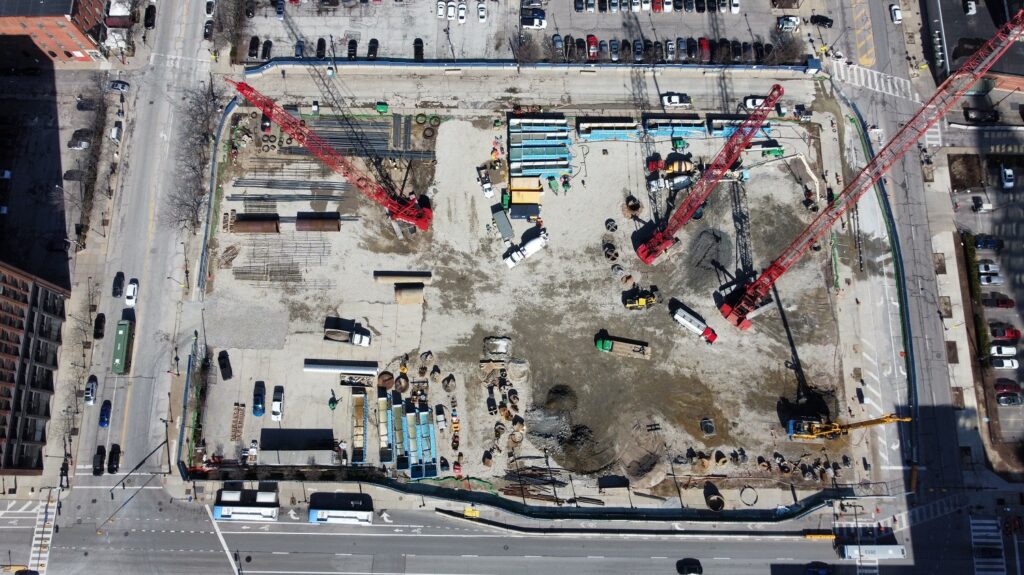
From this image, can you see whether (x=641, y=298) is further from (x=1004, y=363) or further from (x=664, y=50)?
(x=1004, y=363)

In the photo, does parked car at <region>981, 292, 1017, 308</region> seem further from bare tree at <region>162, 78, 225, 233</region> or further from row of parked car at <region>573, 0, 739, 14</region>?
bare tree at <region>162, 78, 225, 233</region>

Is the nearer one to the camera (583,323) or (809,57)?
(583,323)

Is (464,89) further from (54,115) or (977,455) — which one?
(977,455)

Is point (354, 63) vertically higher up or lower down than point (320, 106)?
higher up

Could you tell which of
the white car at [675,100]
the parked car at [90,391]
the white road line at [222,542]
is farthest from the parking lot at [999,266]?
the parked car at [90,391]

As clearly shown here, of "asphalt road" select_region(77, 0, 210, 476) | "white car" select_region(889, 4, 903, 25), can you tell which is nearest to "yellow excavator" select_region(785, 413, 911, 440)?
"white car" select_region(889, 4, 903, 25)

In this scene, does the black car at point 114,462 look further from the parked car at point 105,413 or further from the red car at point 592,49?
the red car at point 592,49

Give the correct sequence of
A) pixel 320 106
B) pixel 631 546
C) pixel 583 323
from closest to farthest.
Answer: pixel 631 546 → pixel 583 323 → pixel 320 106

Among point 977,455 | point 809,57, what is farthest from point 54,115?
point 977,455

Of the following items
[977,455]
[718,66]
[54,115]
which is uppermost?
[718,66]
